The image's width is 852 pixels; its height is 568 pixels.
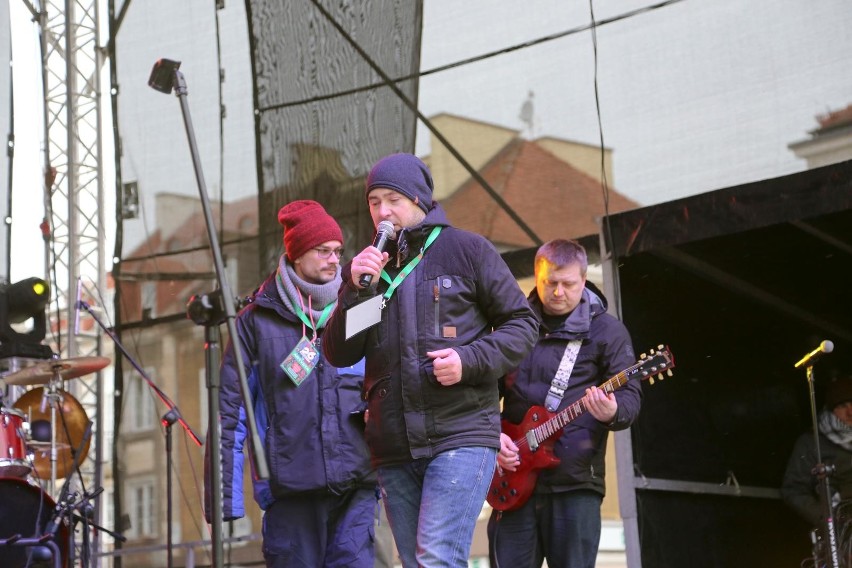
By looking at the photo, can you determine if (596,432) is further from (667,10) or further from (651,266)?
(667,10)

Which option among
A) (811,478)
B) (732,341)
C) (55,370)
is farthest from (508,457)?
(55,370)

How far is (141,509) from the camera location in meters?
7.82

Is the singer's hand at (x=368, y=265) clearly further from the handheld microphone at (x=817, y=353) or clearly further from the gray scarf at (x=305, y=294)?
the handheld microphone at (x=817, y=353)

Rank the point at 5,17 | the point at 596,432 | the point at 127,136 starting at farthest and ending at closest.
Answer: the point at 5,17 < the point at 127,136 < the point at 596,432

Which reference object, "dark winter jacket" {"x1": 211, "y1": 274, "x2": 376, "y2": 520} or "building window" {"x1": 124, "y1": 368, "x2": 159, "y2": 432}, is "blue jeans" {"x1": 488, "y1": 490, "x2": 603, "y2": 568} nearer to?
"dark winter jacket" {"x1": 211, "y1": 274, "x2": 376, "y2": 520}

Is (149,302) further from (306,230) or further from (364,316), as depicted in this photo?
(364,316)

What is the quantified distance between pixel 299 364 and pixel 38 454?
4.14m

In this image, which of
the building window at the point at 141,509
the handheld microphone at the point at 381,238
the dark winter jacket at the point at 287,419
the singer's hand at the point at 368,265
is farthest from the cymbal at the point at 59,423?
the singer's hand at the point at 368,265

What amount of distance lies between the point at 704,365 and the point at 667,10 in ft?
6.56

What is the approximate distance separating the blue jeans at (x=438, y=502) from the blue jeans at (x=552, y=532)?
1404 mm

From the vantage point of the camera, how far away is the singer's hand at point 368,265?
3373mm

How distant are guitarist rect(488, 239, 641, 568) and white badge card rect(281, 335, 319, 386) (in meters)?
0.92

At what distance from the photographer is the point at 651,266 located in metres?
6.18

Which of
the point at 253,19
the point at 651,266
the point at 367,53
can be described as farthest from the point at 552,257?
the point at 253,19
